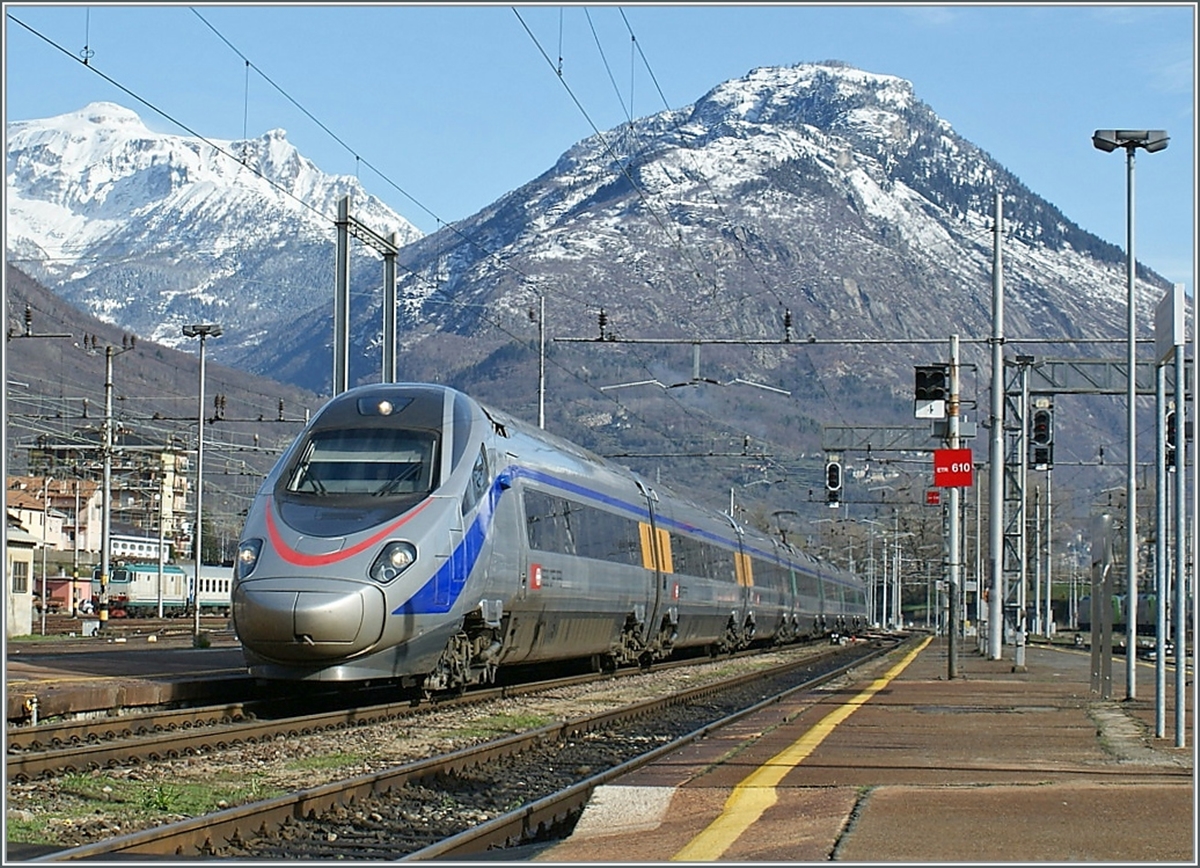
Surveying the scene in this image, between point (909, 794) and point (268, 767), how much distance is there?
17.8 ft

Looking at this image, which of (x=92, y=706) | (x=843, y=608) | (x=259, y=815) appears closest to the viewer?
(x=259, y=815)

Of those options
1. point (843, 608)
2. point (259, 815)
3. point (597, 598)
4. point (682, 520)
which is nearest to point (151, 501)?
point (843, 608)

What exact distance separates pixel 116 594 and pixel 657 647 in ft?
192

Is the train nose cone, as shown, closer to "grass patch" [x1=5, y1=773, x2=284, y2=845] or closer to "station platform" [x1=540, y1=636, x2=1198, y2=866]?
"station platform" [x1=540, y1=636, x2=1198, y2=866]

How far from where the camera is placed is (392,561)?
17922mm

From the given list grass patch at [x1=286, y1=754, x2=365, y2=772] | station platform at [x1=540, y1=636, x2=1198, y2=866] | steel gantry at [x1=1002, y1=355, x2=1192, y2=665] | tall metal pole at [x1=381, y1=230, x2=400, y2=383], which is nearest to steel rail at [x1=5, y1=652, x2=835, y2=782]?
grass patch at [x1=286, y1=754, x2=365, y2=772]

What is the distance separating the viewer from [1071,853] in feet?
29.8

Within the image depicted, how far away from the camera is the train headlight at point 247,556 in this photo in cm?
1795

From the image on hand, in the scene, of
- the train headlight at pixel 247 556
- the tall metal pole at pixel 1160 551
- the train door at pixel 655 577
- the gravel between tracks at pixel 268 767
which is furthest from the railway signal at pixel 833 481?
the train headlight at pixel 247 556

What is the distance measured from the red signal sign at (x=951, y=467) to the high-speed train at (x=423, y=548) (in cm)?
743

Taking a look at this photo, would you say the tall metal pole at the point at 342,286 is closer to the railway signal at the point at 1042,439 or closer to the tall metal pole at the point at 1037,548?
the railway signal at the point at 1042,439

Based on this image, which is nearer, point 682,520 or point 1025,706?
point 1025,706

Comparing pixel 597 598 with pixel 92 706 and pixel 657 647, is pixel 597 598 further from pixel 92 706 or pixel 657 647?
pixel 92 706

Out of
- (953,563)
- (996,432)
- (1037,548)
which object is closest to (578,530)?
(953,563)
